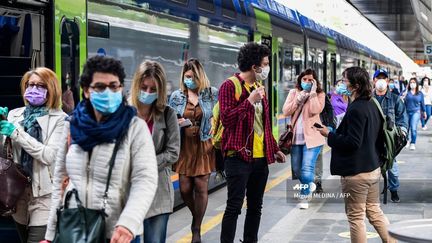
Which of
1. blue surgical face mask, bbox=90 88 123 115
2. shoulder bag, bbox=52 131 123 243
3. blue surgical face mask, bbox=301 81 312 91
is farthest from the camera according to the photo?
blue surgical face mask, bbox=301 81 312 91

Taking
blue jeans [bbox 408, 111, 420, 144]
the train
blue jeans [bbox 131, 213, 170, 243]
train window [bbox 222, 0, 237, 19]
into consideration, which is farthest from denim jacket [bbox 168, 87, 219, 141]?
blue jeans [bbox 408, 111, 420, 144]

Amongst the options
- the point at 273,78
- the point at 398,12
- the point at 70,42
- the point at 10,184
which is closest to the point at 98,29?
the point at 70,42

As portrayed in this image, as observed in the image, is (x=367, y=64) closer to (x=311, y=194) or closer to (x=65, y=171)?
(x=311, y=194)

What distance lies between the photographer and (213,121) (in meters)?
6.07

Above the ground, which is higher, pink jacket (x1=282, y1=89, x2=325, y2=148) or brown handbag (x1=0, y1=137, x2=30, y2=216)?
pink jacket (x1=282, y1=89, x2=325, y2=148)

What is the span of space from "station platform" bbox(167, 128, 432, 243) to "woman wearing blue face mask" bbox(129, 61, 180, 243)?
7.23ft

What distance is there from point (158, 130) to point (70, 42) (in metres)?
1.35

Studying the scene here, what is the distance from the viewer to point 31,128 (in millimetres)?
4527

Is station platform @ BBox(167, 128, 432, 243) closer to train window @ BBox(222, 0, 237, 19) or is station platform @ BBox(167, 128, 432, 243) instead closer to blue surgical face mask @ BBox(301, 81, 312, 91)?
blue surgical face mask @ BBox(301, 81, 312, 91)

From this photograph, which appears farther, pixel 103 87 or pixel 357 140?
A: pixel 357 140

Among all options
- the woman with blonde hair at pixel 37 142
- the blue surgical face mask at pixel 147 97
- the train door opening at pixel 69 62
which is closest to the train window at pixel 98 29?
the train door opening at pixel 69 62

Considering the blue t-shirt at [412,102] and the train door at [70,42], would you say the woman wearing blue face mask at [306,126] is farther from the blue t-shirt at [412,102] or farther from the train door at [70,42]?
the blue t-shirt at [412,102]

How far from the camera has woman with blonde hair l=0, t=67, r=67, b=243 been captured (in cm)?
442

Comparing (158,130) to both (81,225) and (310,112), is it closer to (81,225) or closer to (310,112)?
(81,225)
